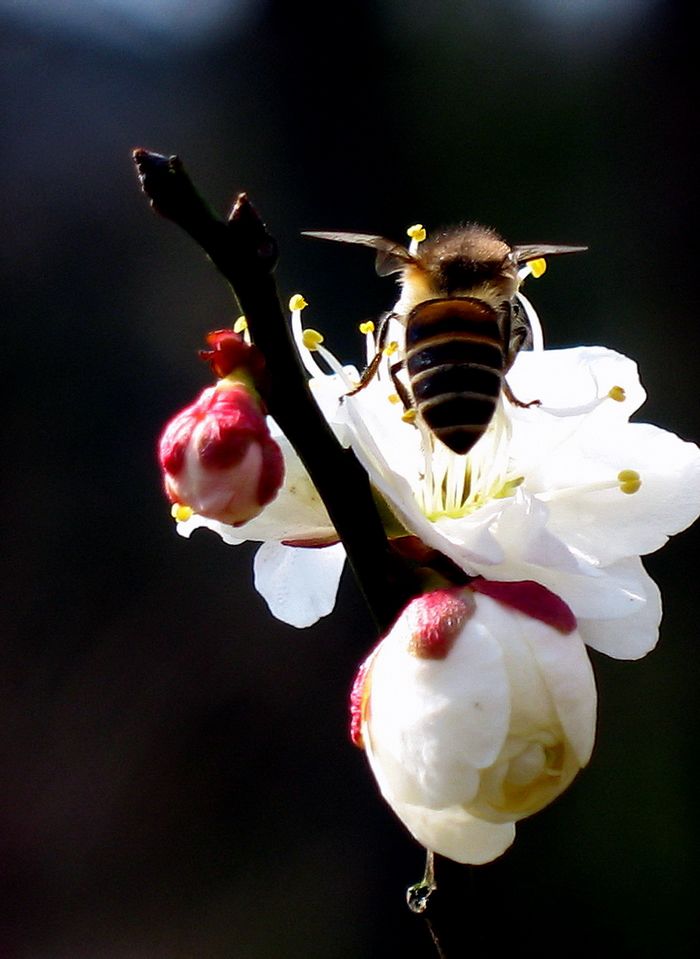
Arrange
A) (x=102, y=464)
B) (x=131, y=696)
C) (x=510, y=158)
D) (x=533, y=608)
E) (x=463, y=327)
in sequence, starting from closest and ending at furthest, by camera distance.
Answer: (x=533, y=608)
(x=463, y=327)
(x=131, y=696)
(x=102, y=464)
(x=510, y=158)

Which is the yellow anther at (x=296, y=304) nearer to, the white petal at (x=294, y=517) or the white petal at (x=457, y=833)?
the white petal at (x=294, y=517)

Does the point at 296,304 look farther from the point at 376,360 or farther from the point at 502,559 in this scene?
the point at 502,559

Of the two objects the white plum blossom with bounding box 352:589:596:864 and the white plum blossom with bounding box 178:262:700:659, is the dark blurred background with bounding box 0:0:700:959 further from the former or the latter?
the white plum blossom with bounding box 352:589:596:864

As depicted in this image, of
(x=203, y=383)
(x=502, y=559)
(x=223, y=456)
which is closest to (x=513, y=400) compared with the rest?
(x=502, y=559)

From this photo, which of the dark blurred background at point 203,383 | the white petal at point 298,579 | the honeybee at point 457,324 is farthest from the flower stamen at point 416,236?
the dark blurred background at point 203,383

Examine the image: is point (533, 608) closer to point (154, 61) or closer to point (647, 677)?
point (647, 677)

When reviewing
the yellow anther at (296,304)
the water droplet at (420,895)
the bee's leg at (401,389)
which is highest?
the yellow anther at (296,304)

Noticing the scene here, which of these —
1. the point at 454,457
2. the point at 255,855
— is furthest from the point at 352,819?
the point at 454,457
